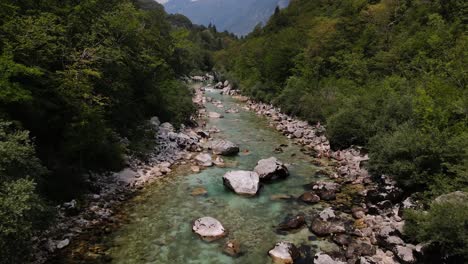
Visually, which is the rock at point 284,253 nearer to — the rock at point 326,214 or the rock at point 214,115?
the rock at point 326,214

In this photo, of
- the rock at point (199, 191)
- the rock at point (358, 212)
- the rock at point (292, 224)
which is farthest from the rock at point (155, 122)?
the rock at point (358, 212)

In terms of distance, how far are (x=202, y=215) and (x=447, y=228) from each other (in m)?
10.7

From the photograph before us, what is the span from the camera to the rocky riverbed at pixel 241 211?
1381 cm

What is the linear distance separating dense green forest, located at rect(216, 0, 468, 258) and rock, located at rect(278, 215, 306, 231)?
4700 millimetres

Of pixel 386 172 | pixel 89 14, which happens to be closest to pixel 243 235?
pixel 386 172

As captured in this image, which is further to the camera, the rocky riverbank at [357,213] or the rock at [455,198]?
the rocky riverbank at [357,213]

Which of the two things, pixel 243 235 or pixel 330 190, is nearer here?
pixel 243 235

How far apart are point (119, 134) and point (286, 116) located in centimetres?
2447

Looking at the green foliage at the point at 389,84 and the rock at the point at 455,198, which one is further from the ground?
the green foliage at the point at 389,84

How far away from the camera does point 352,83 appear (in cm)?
3778

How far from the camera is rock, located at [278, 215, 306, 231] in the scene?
52.6 feet

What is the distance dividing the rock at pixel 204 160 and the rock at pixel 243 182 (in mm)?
4071

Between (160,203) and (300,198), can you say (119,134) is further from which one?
(300,198)

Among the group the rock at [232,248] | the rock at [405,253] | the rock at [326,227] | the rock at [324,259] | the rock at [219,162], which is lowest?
the rock at [232,248]
